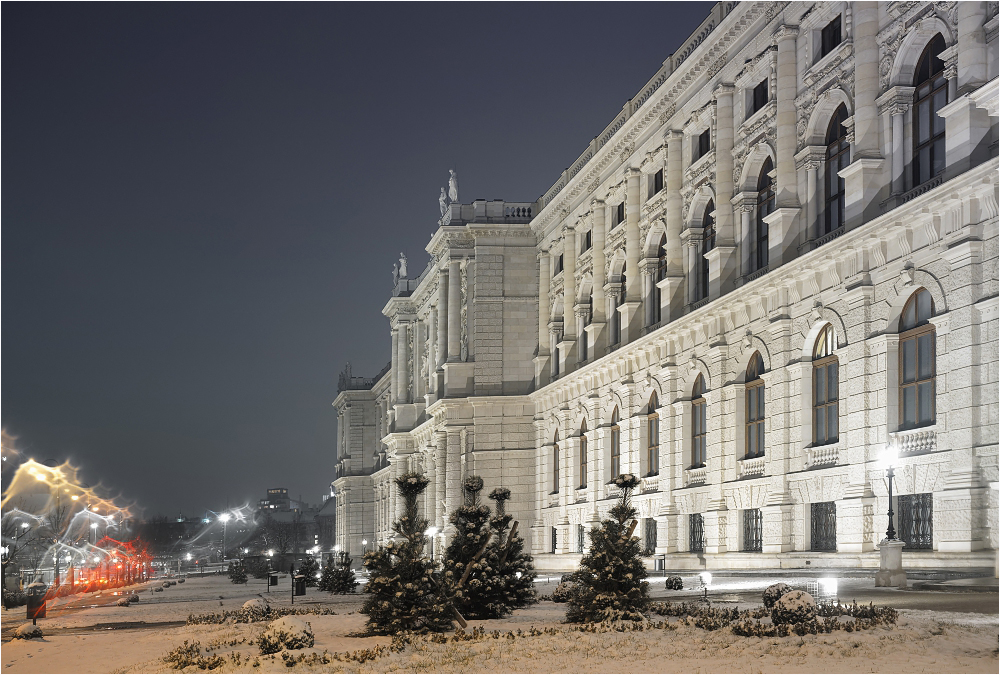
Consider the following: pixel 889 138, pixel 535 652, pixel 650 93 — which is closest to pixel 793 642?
pixel 535 652

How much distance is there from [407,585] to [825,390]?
56.7 ft

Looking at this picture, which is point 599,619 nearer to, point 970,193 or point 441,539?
point 970,193

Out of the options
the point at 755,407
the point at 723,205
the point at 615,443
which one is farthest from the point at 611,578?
the point at 615,443

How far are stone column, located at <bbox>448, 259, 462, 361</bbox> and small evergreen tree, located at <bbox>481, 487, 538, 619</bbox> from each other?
5003 cm

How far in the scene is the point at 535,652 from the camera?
75.6 feet

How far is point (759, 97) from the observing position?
1811 inches

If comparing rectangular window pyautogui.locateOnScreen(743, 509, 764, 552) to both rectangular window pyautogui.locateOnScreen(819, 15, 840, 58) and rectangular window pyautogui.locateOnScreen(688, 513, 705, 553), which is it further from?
rectangular window pyautogui.locateOnScreen(819, 15, 840, 58)

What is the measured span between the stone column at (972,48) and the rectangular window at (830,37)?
26.4 ft

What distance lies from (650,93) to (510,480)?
2924cm

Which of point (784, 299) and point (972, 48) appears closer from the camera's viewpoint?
point (972, 48)

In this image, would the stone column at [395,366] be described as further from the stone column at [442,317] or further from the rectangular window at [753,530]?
the rectangular window at [753,530]

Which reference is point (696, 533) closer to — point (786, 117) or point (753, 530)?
point (753, 530)

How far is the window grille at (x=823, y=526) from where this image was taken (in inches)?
1480

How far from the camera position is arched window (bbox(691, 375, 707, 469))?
161 ft
